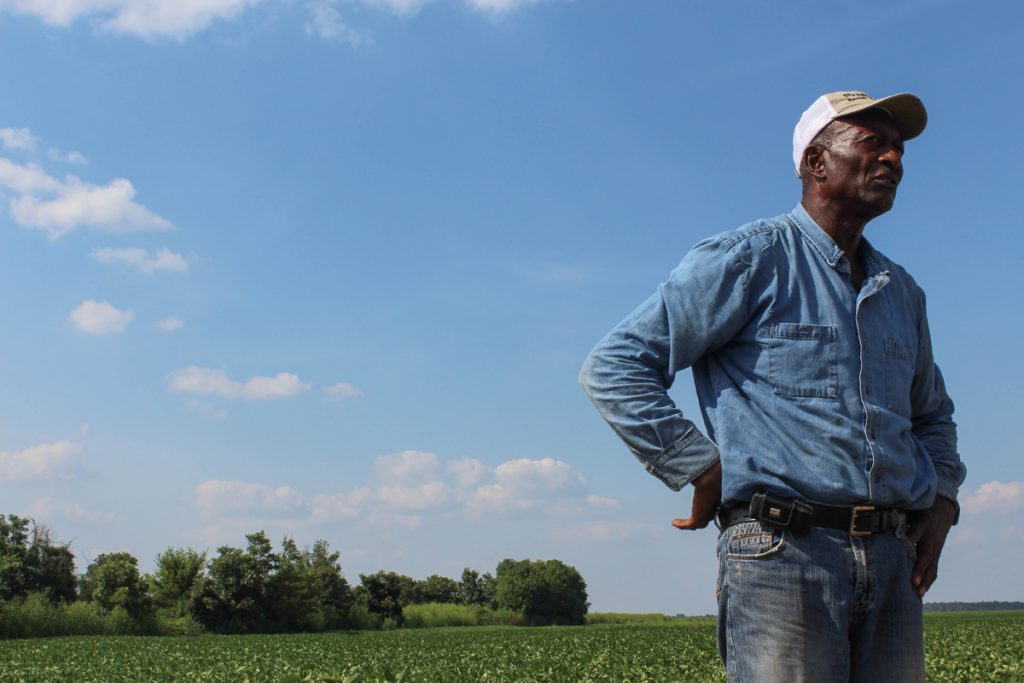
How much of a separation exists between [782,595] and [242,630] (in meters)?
67.8

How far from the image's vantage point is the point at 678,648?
25438 millimetres

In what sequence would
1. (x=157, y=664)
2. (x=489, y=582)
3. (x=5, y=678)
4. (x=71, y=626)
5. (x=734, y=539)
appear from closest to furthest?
(x=734, y=539) < (x=5, y=678) < (x=157, y=664) < (x=71, y=626) < (x=489, y=582)

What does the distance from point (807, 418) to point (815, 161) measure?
2.72 ft

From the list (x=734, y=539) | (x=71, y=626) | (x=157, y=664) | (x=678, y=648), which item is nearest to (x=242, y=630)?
(x=71, y=626)

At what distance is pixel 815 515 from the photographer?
2.33 meters

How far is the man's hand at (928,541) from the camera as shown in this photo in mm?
2543

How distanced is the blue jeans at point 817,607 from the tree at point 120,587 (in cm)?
6594

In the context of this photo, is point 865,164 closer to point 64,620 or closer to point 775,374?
point 775,374

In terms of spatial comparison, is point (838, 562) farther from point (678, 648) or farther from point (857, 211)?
point (678, 648)

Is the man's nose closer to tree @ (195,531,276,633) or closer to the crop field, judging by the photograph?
the crop field

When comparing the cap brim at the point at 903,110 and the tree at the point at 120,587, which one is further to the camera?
the tree at the point at 120,587

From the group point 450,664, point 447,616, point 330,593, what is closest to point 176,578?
point 330,593

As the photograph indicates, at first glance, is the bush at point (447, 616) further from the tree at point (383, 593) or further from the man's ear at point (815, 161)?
the man's ear at point (815, 161)

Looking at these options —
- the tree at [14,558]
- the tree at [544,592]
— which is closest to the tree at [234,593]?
the tree at [14,558]
